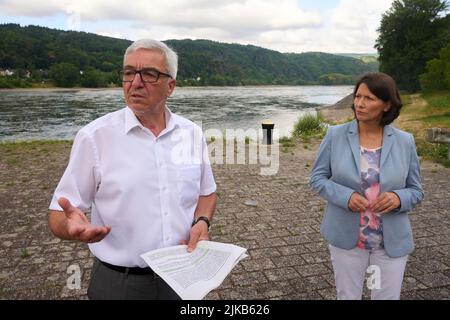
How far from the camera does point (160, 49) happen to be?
1874mm

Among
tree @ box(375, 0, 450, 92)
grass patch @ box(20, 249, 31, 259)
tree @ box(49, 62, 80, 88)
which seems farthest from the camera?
tree @ box(49, 62, 80, 88)

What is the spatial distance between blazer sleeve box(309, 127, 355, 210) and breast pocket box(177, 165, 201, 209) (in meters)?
0.93

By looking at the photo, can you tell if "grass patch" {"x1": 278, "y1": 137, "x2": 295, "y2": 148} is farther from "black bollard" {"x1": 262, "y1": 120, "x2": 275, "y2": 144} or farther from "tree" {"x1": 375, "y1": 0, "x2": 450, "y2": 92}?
"tree" {"x1": 375, "y1": 0, "x2": 450, "y2": 92}

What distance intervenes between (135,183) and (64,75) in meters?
88.1

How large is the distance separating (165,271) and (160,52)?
42.6 inches

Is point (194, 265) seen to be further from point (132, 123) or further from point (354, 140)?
point (354, 140)

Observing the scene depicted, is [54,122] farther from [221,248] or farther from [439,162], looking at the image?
[221,248]

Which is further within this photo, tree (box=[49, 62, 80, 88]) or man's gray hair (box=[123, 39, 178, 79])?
tree (box=[49, 62, 80, 88])

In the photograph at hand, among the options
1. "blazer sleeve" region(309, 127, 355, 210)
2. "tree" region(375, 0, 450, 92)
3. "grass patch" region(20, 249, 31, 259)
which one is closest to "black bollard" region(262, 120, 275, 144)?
"grass patch" region(20, 249, 31, 259)

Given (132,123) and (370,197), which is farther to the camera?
(370,197)

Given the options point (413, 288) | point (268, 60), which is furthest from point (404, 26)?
point (268, 60)

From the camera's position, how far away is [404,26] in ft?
158

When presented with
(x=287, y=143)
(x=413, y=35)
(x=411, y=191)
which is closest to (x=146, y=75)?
(x=411, y=191)

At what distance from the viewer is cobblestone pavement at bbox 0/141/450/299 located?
139 inches
